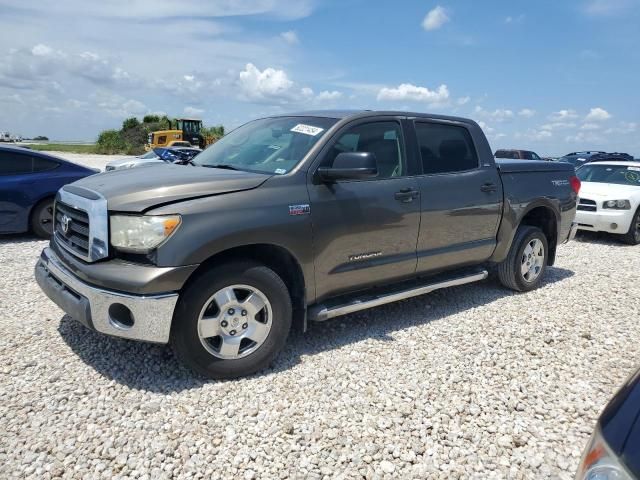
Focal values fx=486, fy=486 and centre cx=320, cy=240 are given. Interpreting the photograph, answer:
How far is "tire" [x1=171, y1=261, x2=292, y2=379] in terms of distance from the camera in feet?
10.3

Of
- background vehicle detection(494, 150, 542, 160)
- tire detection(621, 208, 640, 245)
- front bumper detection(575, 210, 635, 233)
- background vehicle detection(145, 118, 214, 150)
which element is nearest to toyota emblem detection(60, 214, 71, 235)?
front bumper detection(575, 210, 635, 233)

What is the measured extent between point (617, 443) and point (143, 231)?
2.62 metres

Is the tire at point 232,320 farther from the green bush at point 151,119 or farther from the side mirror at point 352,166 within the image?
the green bush at point 151,119

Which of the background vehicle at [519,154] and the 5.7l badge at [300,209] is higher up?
the background vehicle at [519,154]

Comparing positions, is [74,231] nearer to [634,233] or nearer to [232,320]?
[232,320]

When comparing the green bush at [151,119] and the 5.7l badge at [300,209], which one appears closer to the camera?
the 5.7l badge at [300,209]

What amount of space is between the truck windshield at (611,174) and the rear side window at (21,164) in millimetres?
10457

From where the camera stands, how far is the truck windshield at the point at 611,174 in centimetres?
990

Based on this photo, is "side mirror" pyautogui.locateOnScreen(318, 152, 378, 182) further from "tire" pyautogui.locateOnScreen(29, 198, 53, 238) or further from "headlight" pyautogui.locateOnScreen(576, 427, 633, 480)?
"tire" pyautogui.locateOnScreen(29, 198, 53, 238)

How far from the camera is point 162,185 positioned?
3.19 m

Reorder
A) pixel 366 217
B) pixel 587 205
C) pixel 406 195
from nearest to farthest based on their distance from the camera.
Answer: pixel 366 217 → pixel 406 195 → pixel 587 205

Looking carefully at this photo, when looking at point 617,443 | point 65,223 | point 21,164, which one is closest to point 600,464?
point 617,443

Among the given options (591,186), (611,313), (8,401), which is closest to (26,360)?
(8,401)

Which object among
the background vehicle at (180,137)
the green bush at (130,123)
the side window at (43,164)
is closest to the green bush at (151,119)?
the green bush at (130,123)
